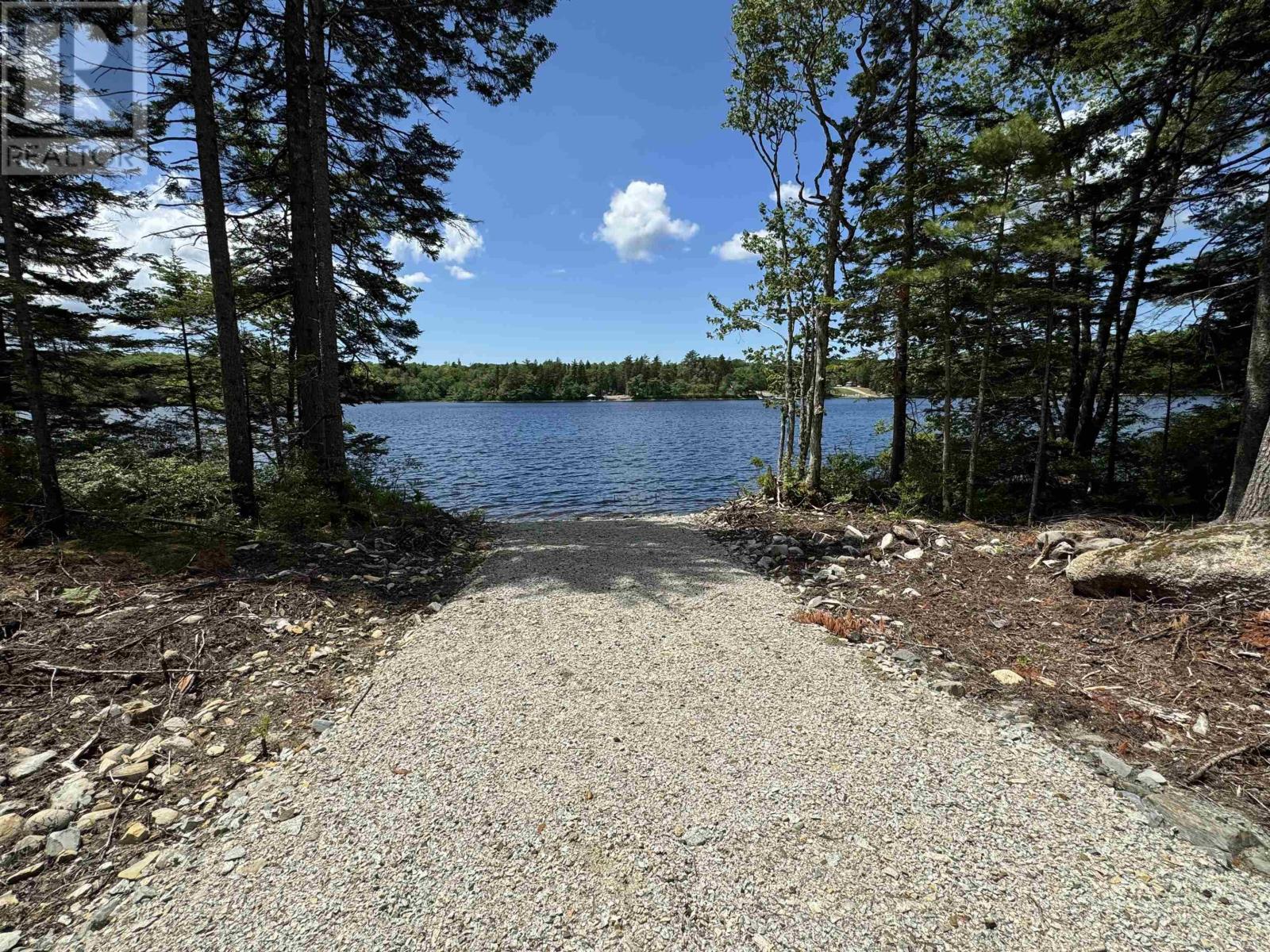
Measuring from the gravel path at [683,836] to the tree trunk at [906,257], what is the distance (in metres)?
7.59

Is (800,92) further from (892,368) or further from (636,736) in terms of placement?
(636,736)

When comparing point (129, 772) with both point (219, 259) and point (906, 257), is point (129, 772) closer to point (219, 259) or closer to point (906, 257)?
point (219, 259)

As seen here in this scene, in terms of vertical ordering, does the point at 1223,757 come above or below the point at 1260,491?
below

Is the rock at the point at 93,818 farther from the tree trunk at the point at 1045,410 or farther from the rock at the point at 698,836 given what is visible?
the tree trunk at the point at 1045,410

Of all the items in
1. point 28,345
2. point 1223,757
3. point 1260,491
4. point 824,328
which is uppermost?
point 824,328

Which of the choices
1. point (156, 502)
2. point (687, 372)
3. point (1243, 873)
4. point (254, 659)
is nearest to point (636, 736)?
point (1243, 873)

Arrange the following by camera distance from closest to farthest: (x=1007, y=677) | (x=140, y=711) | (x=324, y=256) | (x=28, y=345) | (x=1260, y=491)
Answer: (x=140, y=711) → (x=1007, y=677) → (x=1260, y=491) → (x=28, y=345) → (x=324, y=256)

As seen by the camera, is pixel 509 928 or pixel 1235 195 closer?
pixel 509 928

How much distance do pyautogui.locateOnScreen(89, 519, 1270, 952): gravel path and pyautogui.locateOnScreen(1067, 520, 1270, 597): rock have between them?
2.43m

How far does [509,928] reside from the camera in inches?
75.4

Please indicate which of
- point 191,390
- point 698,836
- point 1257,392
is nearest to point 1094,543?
point 1257,392

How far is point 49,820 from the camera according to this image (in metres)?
2.30

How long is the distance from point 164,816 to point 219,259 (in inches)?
269

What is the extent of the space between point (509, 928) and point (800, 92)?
12.7 metres
